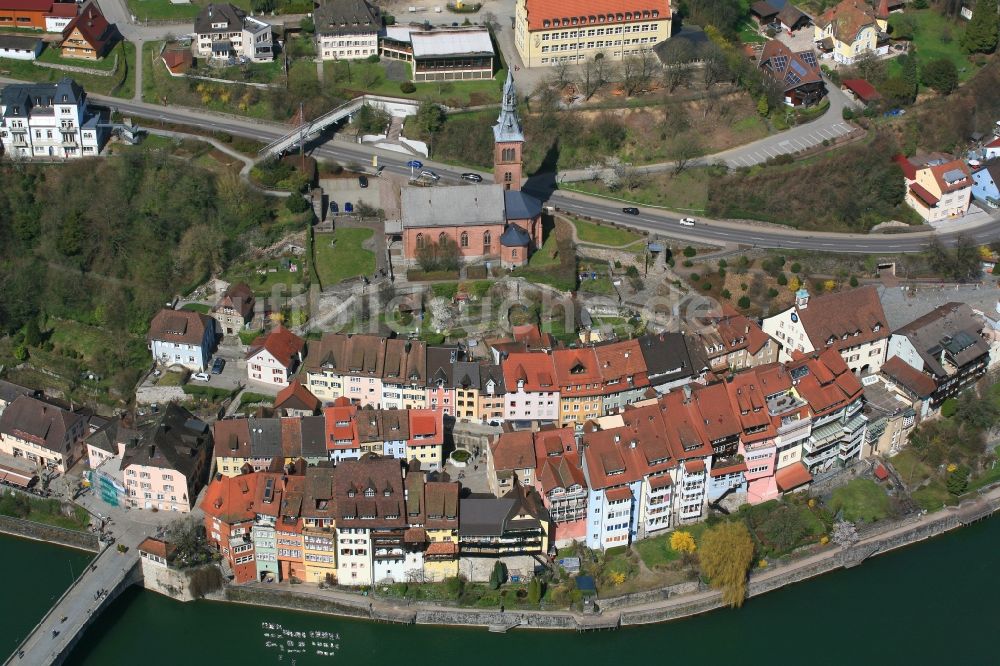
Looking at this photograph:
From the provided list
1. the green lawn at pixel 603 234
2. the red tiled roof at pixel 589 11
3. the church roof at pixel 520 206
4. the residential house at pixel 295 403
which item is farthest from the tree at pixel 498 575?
the red tiled roof at pixel 589 11

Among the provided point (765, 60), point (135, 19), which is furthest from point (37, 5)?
point (765, 60)

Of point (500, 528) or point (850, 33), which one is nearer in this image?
point (500, 528)

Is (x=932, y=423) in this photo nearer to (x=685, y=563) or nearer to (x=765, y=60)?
(x=685, y=563)

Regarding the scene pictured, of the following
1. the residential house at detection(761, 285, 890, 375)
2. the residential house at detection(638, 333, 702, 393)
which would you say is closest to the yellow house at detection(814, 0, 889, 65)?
the residential house at detection(761, 285, 890, 375)

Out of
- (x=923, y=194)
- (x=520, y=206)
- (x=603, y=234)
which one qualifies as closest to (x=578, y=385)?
(x=520, y=206)

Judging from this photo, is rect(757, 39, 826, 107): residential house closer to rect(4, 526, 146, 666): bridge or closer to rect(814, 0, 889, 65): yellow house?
rect(814, 0, 889, 65): yellow house

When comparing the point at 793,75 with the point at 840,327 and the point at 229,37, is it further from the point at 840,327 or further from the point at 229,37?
the point at 229,37
